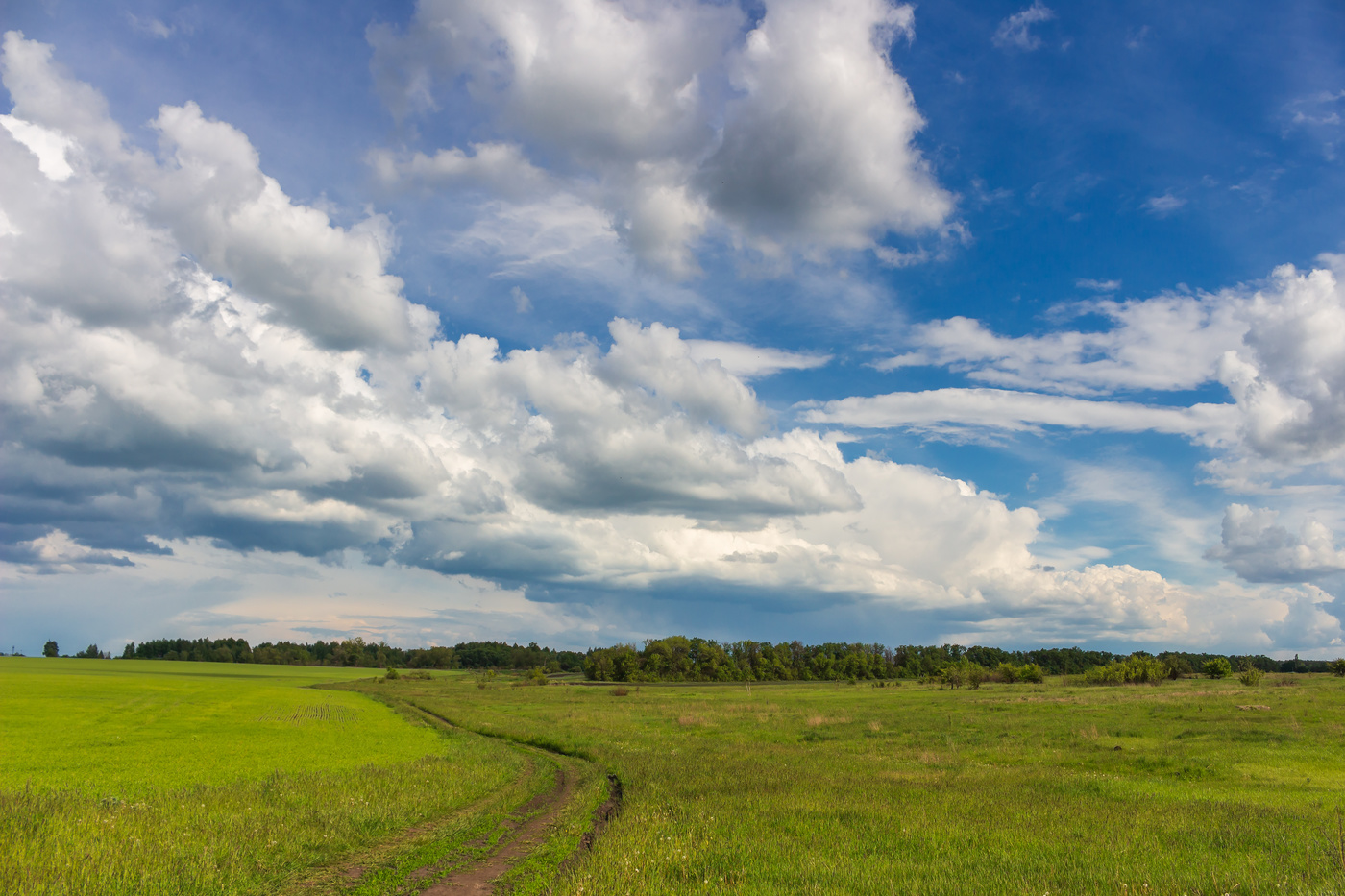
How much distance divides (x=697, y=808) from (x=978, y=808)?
802 cm

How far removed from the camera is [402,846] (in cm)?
1573

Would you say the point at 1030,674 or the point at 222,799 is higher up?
the point at 222,799

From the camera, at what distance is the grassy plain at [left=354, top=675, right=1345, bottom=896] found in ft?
41.3

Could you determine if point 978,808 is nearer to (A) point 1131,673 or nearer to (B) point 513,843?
(B) point 513,843

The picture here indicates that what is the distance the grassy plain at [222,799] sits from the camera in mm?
13328

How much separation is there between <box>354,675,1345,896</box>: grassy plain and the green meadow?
110 millimetres

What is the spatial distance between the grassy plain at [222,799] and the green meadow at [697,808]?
0.10 meters

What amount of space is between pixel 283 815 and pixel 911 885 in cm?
1571

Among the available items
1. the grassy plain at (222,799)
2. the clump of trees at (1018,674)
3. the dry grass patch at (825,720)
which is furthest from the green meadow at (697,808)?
the clump of trees at (1018,674)

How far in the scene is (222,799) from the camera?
19438 millimetres

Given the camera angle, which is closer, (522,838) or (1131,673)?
(522,838)

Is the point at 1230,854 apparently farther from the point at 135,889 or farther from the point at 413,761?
the point at 413,761

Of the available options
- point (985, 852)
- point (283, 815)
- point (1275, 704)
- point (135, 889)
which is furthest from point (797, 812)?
point (1275, 704)

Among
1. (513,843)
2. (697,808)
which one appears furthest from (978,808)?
(513,843)
